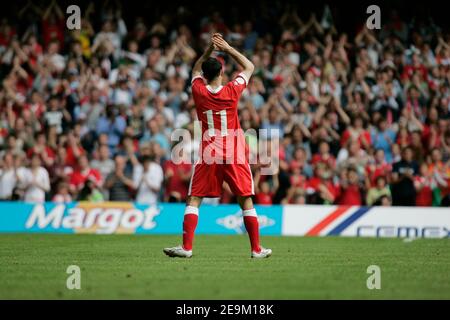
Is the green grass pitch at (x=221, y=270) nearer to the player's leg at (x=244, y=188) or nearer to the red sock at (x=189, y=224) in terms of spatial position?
the red sock at (x=189, y=224)

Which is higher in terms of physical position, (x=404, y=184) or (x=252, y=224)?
(x=404, y=184)

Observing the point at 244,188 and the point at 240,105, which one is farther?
the point at 240,105

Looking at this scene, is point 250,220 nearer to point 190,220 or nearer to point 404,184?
point 190,220

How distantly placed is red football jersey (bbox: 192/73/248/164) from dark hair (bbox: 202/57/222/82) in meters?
0.18

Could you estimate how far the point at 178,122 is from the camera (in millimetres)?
21344

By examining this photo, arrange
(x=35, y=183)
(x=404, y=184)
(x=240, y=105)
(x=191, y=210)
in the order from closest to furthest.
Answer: (x=191, y=210), (x=35, y=183), (x=404, y=184), (x=240, y=105)

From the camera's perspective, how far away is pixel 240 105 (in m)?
21.6

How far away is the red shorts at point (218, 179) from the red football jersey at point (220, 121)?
0.30 ft

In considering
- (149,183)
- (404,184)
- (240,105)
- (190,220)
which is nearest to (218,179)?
(190,220)

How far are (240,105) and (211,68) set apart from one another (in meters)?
9.66

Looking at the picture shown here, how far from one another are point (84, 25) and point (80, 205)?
666 centimetres

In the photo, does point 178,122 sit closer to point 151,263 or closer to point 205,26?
point 205,26

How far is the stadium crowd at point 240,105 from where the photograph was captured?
781 inches

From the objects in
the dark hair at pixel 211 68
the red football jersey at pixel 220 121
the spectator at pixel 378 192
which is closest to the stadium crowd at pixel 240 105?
the spectator at pixel 378 192
